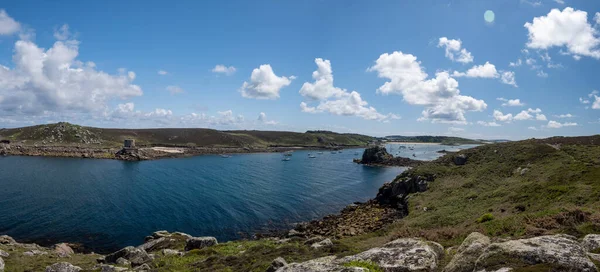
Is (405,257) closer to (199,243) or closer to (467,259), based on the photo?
(467,259)

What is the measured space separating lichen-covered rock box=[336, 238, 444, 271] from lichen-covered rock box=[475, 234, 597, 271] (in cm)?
263

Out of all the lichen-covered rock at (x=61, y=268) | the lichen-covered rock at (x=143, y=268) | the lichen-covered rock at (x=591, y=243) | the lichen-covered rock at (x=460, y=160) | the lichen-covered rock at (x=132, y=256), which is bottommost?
the lichen-covered rock at (x=132, y=256)

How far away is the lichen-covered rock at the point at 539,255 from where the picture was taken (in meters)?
9.38

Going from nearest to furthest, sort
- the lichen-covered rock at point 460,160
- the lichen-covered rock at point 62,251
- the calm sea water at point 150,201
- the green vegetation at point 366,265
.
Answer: the green vegetation at point 366,265 → the lichen-covered rock at point 62,251 → the calm sea water at point 150,201 → the lichen-covered rock at point 460,160

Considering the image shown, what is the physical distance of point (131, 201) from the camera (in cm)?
6775

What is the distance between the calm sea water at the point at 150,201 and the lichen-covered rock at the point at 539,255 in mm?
42907

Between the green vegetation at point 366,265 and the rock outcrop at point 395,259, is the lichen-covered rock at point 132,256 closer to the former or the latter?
the rock outcrop at point 395,259

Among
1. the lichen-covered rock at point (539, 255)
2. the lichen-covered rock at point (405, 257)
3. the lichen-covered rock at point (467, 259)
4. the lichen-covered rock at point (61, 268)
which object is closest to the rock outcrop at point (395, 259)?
the lichen-covered rock at point (405, 257)

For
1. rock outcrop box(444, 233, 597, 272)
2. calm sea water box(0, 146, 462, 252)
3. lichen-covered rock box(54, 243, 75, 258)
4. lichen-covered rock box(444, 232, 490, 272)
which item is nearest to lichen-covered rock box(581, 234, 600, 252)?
rock outcrop box(444, 233, 597, 272)

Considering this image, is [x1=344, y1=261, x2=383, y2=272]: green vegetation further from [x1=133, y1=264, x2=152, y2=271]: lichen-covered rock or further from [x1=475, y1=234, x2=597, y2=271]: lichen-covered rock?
[x1=133, y1=264, x2=152, y2=271]: lichen-covered rock

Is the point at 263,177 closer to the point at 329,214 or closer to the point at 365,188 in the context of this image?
the point at 365,188

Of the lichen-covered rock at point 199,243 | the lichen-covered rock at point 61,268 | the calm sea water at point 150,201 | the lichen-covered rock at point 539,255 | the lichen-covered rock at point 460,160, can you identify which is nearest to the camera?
the lichen-covered rock at point 539,255

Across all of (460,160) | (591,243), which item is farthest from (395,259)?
(460,160)

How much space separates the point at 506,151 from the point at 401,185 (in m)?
27.5
